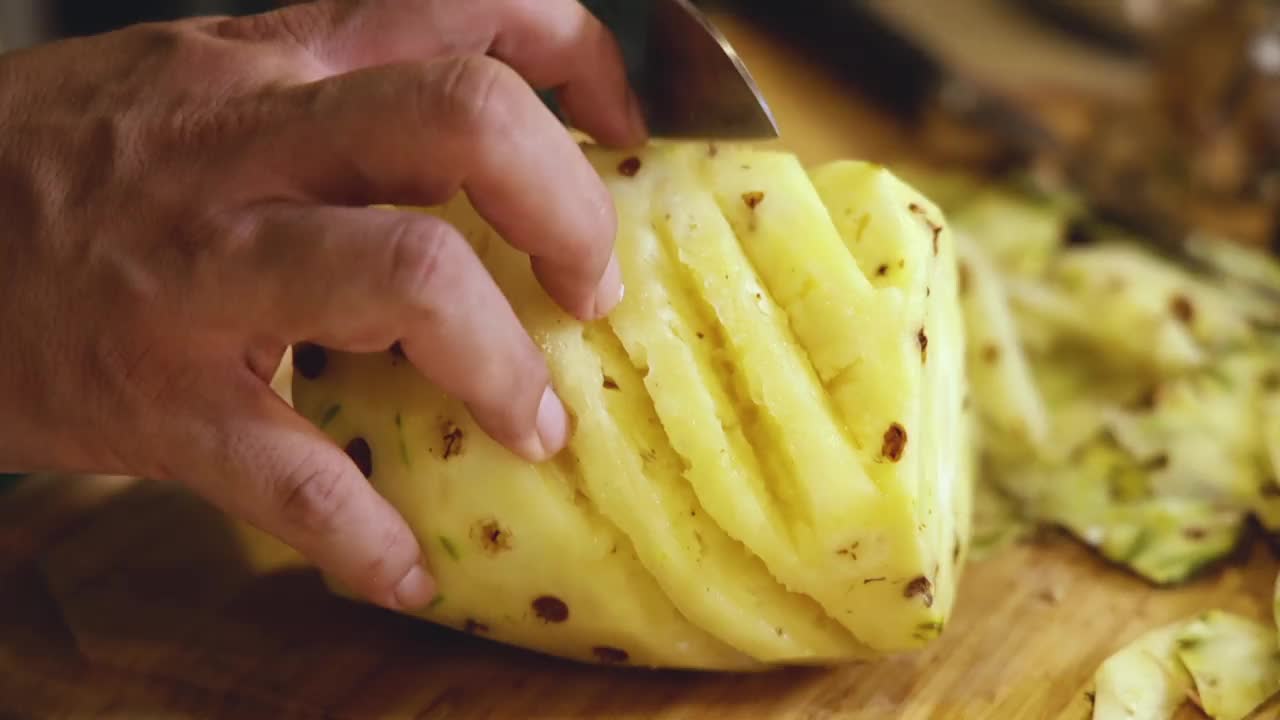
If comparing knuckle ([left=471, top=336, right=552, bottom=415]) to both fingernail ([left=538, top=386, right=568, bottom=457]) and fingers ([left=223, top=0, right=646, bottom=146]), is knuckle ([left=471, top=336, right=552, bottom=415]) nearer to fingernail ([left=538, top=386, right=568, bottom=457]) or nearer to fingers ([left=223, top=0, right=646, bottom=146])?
fingernail ([left=538, top=386, right=568, bottom=457])

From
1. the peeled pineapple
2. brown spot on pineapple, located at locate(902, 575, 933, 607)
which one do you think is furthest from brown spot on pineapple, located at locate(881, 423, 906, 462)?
brown spot on pineapple, located at locate(902, 575, 933, 607)

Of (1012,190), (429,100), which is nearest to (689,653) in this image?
(429,100)

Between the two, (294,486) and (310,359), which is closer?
(294,486)

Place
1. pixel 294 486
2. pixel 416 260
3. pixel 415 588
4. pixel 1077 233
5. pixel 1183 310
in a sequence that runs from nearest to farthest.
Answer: pixel 416 260 → pixel 294 486 → pixel 415 588 → pixel 1183 310 → pixel 1077 233

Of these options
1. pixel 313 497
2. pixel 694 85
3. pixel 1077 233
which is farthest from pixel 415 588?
pixel 1077 233

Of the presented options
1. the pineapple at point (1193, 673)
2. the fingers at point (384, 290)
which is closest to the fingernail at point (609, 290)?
the fingers at point (384, 290)

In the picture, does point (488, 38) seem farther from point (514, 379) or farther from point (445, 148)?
point (514, 379)

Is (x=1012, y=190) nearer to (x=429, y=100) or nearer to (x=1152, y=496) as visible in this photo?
(x=1152, y=496)
